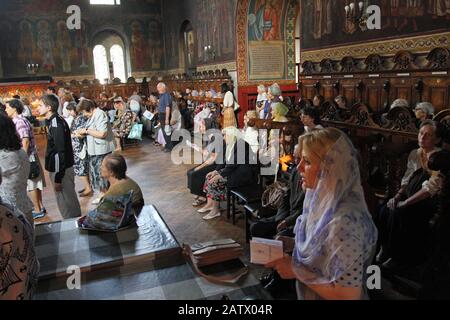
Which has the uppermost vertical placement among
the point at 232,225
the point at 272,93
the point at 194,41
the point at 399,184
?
the point at 194,41

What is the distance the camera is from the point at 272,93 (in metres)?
8.16

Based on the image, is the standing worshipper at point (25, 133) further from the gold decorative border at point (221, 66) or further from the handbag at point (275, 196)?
the gold decorative border at point (221, 66)

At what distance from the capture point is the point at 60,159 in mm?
4316

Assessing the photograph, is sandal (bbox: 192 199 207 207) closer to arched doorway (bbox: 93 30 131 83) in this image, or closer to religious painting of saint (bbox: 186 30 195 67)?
religious painting of saint (bbox: 186 30 195 67)

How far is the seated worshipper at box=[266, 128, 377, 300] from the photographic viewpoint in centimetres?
161

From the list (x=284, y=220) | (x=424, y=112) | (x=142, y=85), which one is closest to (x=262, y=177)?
(x=284, y=220)

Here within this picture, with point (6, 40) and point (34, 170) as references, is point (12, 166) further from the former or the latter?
point (6, 40)

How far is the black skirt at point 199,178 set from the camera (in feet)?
17.8

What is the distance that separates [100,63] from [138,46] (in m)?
2.32

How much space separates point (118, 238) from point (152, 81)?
16.7 metres

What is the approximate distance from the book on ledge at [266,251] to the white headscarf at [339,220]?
188 mm
